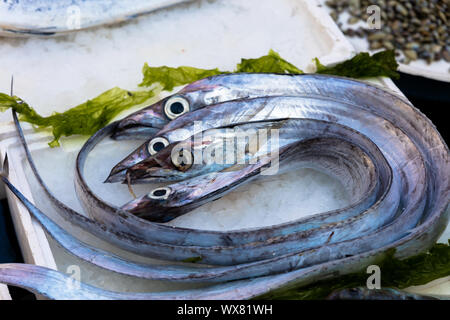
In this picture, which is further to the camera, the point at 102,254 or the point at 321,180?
the point at 321,180

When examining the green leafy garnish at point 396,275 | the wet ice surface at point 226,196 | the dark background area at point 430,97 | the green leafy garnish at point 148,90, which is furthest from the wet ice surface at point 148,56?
the dark background area at point 430,97

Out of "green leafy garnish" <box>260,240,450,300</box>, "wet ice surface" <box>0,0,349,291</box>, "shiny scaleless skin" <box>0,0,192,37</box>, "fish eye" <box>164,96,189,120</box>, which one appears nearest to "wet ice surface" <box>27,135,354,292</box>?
"wet ice surface" <box>0,0,349,291</box>

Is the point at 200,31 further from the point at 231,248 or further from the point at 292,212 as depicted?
the point at 231,248

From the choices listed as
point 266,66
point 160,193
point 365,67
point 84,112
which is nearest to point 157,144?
point 160,193

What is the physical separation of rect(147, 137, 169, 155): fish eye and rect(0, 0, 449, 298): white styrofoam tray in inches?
6.7

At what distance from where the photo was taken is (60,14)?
9.65 feet

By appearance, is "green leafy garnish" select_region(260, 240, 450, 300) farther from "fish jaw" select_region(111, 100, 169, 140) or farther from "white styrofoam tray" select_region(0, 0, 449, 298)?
"fish jaw" select_region(111, 100, 169, 140)

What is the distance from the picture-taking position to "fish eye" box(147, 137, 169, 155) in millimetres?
2152

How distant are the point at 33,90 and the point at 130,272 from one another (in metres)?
1.30

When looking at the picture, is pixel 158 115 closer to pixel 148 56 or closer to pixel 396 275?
pixel 148 56

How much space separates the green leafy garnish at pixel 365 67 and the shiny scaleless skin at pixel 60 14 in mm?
1093

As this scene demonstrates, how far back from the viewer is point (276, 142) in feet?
7.09

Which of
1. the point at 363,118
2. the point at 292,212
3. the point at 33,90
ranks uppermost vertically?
the point at 33,90

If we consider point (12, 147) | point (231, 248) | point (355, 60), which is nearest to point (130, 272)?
point (231, 248)
